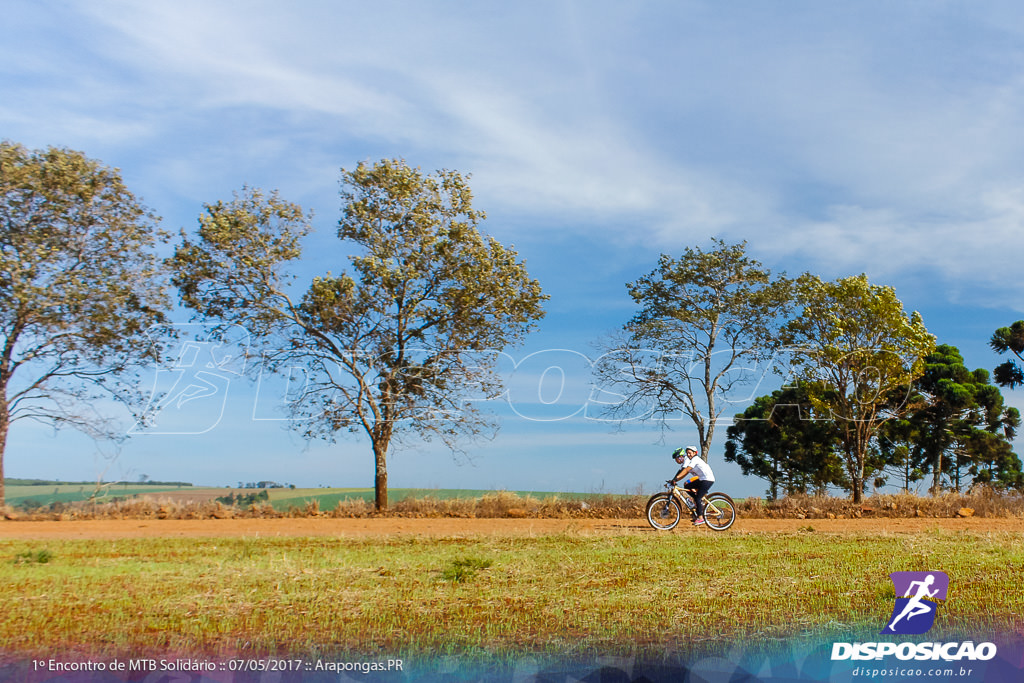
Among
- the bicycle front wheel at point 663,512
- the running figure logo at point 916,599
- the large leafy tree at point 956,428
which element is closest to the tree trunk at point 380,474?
the bicycle front wheel at point 663,512

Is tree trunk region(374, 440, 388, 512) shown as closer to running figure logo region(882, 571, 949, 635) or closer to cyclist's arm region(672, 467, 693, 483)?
cyclist's arm region(672, 467, 693, 483)

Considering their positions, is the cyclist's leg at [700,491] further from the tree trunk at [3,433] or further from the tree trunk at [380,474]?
the tree trunk at [3,433]

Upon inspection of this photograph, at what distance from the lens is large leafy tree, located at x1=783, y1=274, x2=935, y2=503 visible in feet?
89.5

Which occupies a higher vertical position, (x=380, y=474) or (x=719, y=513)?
(x=380, y=474)

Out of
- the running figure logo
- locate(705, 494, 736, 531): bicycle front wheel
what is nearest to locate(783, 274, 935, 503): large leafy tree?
locate(705, 494, 736, 531): bicycle front wheel

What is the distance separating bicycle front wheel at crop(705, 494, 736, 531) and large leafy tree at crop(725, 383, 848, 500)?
1533 cm

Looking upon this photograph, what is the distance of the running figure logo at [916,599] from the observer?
6.71 m

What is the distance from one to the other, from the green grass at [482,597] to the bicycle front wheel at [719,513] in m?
4.29

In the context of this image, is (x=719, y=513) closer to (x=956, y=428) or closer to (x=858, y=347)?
(x=858, y=347)

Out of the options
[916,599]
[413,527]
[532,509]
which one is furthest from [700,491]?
[916,599]

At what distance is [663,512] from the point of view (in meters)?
16.9

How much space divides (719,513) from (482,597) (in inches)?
409

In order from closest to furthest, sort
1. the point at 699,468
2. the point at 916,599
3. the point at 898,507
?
1. the point at 916,599
2. the point at 699,468
3. the point at 898,507

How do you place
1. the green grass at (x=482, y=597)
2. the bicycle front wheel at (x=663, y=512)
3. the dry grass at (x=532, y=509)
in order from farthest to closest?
the dry grass at (x=532, y=509), the bicycle front wheel at (x=663, y=512), the green grass at (x=482, y=597)
